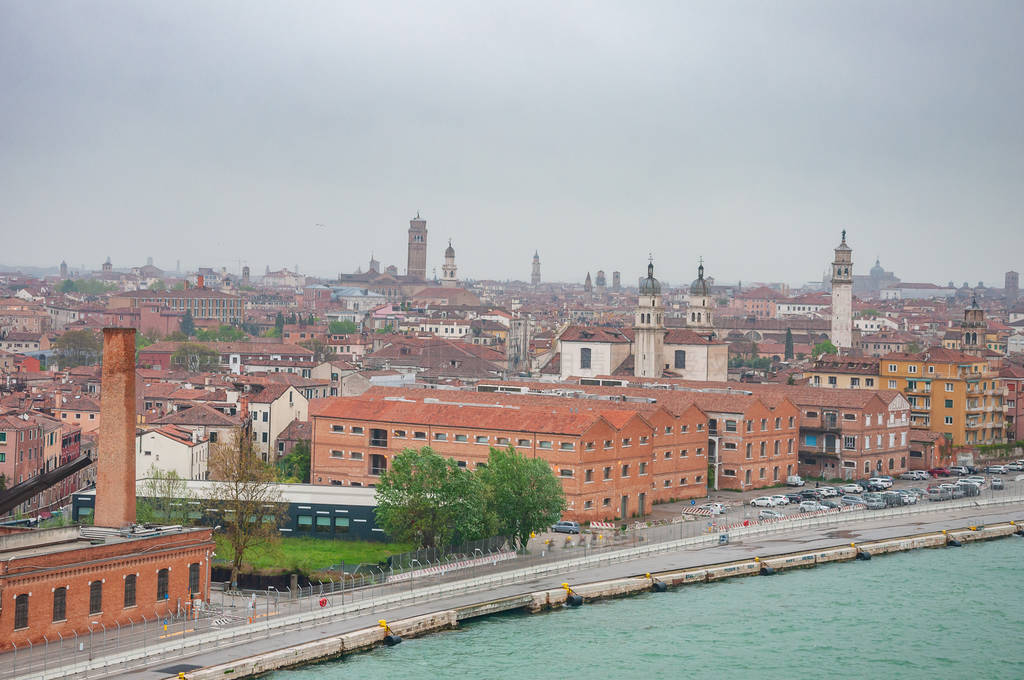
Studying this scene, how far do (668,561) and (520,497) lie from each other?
11.4ft

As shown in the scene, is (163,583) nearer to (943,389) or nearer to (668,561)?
(668,561)

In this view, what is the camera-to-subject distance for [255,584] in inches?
1017

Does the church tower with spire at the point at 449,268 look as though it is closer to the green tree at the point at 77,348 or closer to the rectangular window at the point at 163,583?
the green tree at the point at 77,348

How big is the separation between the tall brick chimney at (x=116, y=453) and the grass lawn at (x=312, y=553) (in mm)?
3606

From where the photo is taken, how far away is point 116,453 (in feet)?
81.7

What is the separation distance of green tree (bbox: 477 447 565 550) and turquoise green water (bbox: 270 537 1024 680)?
294 cm

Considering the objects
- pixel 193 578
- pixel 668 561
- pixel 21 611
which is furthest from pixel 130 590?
pixel 668 561

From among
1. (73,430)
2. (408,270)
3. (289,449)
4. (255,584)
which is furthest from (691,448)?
(408,270)

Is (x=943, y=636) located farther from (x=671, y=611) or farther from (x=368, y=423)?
(x=368, y=423)

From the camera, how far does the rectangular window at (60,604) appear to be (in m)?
21.2

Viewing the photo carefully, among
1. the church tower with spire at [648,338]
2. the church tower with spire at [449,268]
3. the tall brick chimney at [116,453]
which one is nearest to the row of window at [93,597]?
the tall brick chimney at [116,453]

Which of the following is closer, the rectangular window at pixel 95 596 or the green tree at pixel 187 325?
the rectangular window at pixel 95 596

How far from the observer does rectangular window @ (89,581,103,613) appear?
21.8 metres

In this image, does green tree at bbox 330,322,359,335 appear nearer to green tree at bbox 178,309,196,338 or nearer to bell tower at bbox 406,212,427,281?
A: green tree at bbox 178,309,196,338
